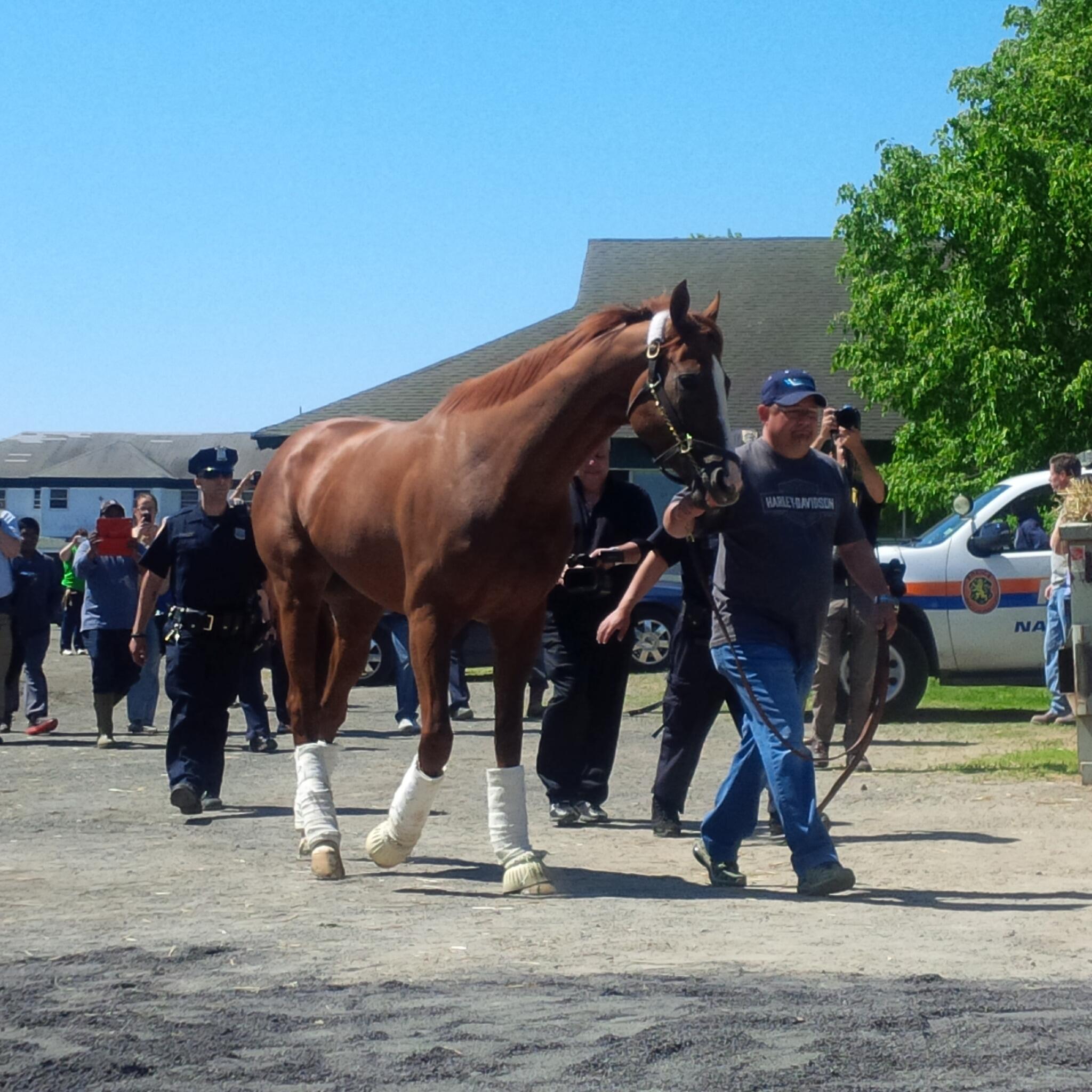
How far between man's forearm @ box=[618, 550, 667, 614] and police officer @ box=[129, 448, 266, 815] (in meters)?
2.73

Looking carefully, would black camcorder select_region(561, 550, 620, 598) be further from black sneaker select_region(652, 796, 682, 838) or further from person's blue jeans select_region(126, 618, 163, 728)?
person's blue jeans select_region(126, 618, 163, 728)

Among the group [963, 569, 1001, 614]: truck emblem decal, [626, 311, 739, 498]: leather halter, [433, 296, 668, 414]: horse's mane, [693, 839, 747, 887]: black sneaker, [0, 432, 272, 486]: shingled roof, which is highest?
[0, 432, 272, 486]: shingled roof

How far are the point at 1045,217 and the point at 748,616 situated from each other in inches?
960

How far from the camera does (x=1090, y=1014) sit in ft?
15.2

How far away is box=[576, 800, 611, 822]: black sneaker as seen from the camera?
9.16 m

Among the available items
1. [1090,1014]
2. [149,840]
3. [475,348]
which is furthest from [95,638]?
[475,348]

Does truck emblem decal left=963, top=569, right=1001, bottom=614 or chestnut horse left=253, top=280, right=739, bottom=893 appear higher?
chestnut horse left=253, top=280, right=739, bottom=893

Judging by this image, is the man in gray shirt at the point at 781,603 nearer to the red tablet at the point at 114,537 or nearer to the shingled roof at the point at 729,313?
the red tablet at the point at 114,537

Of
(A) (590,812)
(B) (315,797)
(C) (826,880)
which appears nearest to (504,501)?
(B) (315,797)

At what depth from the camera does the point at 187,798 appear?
9438 mm

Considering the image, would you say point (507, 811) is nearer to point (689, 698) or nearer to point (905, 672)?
point (689, 698)

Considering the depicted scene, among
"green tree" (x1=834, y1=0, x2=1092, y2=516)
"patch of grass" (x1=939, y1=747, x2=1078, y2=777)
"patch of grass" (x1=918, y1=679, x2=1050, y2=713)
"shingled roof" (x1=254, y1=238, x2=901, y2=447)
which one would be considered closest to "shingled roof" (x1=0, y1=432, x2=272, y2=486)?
"shingled roof" (x1=254, y1=238, x2=901, y2=447)

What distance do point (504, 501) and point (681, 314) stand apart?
1.00 metres

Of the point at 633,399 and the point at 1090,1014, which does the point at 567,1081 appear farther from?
the point at 633,399
